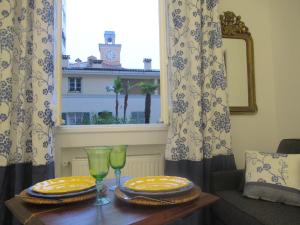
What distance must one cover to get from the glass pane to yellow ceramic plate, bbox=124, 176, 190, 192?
128cm

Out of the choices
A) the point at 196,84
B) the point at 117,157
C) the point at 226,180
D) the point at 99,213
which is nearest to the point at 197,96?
the point at 196,84

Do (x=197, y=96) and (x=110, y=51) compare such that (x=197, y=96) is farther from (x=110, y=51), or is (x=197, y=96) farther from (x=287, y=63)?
(x=287, y=63)

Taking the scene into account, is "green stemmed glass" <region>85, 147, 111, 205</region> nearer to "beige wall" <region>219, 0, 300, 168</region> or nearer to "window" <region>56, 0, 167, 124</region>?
"window" <region>56, 0, 167, 124</region>

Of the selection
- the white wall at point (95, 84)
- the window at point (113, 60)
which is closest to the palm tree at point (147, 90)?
the window at point (113, 60)

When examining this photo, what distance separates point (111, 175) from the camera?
7.13 ft

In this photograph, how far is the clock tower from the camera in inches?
97.9

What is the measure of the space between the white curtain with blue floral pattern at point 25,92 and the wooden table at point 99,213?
905mm

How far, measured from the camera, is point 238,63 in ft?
8.37

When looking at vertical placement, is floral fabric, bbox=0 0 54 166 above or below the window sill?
above

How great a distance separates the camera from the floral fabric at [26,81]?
182 centimetres

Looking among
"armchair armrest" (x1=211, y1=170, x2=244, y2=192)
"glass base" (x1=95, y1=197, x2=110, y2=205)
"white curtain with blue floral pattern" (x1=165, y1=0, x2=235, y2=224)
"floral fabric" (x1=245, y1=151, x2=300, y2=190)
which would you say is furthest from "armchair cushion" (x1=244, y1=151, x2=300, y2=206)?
"glass base" (x1=95, y1=197, x2=110, y2=205)

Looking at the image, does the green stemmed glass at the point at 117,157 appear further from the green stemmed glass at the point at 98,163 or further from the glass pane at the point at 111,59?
the glass pane at the point at 111,59

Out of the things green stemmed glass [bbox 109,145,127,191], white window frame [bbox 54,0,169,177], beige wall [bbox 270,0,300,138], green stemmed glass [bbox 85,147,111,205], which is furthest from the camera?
beige wall [bbox 270,0,300,138]

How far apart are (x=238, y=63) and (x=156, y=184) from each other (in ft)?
5.89
